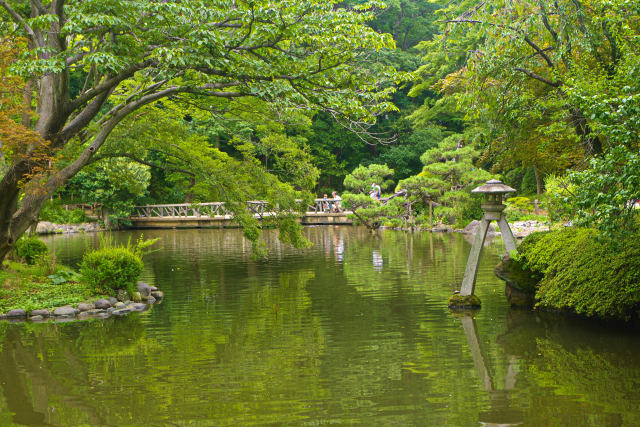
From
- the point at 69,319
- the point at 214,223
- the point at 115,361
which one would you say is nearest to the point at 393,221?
the point at 214,223

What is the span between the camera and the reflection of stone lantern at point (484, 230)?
30.7ft

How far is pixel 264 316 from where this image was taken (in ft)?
32.5

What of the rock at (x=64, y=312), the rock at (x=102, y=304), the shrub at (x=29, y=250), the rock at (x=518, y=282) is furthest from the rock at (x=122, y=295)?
the rock at (x=518, y=282)

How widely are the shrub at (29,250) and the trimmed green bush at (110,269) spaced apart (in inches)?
103

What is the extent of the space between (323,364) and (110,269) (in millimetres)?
5911

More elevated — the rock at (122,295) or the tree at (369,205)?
the tree at (369,205)

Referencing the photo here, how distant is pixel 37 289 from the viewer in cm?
1140

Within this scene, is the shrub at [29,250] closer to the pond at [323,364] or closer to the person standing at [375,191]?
the pond at [323,364]

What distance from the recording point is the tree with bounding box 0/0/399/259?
353 inches

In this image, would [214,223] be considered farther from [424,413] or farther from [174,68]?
[424,413]

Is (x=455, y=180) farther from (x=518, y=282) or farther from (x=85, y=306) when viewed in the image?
(x=85, y=306)

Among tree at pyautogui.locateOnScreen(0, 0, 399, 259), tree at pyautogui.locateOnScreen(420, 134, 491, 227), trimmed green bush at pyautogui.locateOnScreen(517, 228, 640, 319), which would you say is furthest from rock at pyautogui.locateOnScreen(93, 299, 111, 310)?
tree at pyautogui.locateOnScreen(420, 134, 491, 227)

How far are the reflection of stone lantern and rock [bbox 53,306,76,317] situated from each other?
21.0 ft

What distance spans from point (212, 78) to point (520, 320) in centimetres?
660
